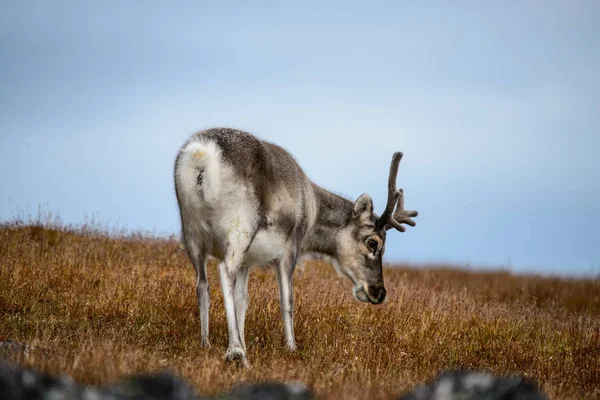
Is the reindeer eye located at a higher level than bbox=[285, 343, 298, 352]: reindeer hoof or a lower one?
higher

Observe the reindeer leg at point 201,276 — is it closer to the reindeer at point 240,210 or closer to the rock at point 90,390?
the reindeer at point 240,210

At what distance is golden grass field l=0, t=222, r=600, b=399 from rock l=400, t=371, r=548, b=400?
128 cm

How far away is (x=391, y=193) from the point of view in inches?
393

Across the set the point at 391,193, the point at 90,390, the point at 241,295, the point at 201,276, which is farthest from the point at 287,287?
the point at 90,390

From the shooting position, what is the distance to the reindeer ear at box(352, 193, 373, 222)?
32.5 feet

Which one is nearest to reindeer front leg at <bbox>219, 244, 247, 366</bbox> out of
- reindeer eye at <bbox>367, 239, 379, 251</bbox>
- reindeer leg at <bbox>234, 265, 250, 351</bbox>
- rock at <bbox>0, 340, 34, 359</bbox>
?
reindeer leg at <bbox>234, 265, 250, 351</bbox>

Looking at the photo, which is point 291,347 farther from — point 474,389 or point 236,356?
point 474,389

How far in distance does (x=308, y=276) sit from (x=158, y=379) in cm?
1300

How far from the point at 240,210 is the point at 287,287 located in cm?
156

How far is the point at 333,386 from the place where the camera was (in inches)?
251

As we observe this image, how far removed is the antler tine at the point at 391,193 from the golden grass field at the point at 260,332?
73.3 inches

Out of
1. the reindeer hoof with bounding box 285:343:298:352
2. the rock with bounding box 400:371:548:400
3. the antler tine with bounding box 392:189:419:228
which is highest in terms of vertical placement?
the antler tine with bounding box 392:189:419:228

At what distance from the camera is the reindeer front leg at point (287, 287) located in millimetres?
8578

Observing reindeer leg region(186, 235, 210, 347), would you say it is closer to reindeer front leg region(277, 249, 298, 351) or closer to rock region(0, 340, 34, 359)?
reindeer front leg region(277, 249, 298, 351)
